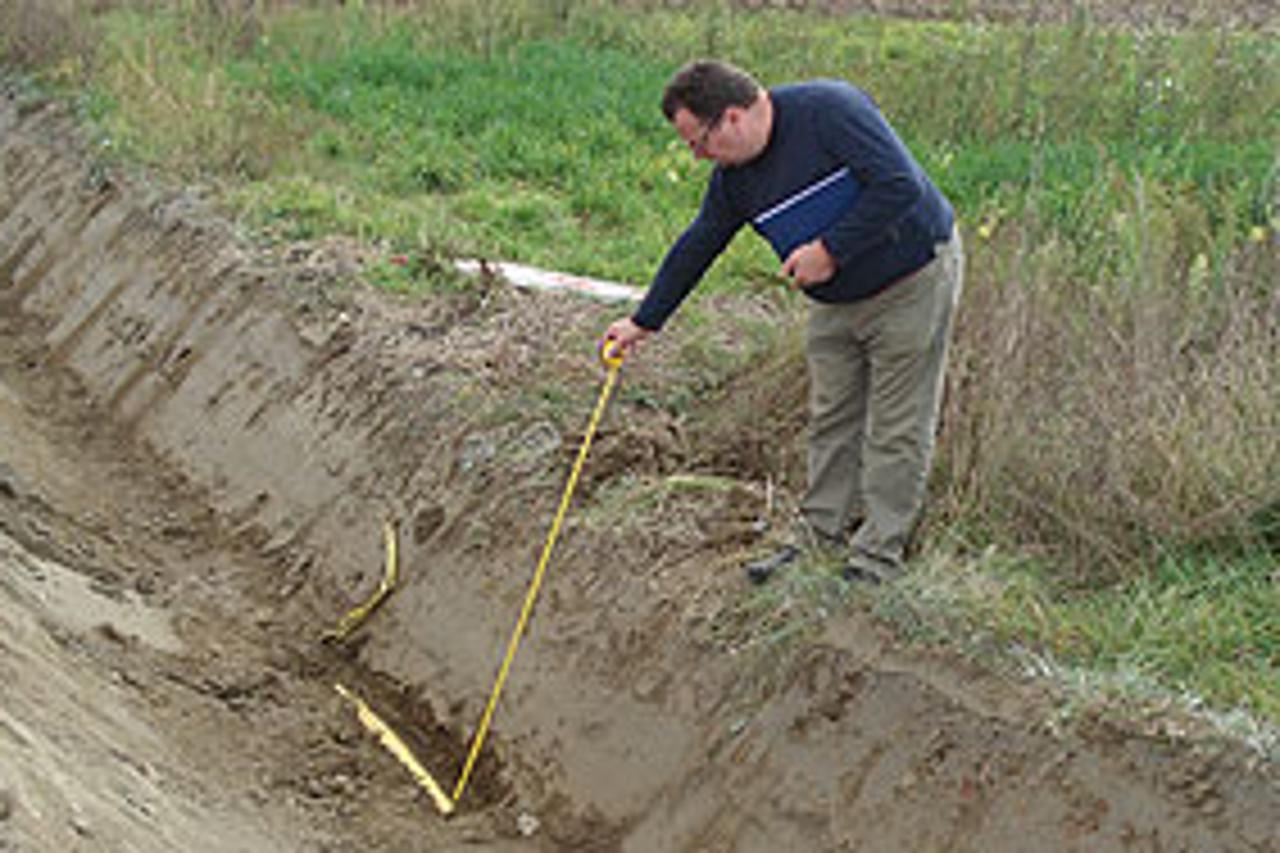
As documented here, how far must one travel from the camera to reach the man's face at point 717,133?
4781mm

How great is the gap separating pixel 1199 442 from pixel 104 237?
7715mm

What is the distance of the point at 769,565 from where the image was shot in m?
5.48

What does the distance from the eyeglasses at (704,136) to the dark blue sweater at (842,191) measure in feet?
0.53

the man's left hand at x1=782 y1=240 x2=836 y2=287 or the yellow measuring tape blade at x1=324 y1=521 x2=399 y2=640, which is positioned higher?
the man's left hand at x1=782 y1=240 x2=836 y2=287

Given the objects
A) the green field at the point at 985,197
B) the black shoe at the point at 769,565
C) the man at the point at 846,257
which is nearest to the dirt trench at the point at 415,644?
the black shoe at the point at 769,565

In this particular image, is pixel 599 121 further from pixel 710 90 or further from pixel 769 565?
pixel 710 90

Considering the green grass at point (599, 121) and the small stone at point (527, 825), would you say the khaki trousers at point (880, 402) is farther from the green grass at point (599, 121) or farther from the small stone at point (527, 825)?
the green grass at point (599, 121)

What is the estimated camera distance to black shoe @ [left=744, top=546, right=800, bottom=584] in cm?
548

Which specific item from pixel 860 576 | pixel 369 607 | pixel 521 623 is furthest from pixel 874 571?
pixel 369 607

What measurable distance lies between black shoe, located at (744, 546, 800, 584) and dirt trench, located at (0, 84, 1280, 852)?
0.42ft

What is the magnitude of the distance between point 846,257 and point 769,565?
124cm

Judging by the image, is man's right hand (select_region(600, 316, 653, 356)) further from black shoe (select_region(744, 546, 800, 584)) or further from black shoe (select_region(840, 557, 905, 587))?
black shoe (select_region(840, 557, 905, 587))

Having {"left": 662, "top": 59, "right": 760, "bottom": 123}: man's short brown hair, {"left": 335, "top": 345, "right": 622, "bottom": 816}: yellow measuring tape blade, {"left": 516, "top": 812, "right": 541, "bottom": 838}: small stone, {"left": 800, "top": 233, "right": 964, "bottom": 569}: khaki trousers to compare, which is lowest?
{"left": 516, "top": 812, "right": 541, "bottom": 838}: small stone

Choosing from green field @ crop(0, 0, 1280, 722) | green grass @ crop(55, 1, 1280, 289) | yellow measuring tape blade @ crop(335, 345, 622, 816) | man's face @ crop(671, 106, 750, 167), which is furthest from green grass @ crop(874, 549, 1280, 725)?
green grass @ crop(55, 1, 1280, 289)
